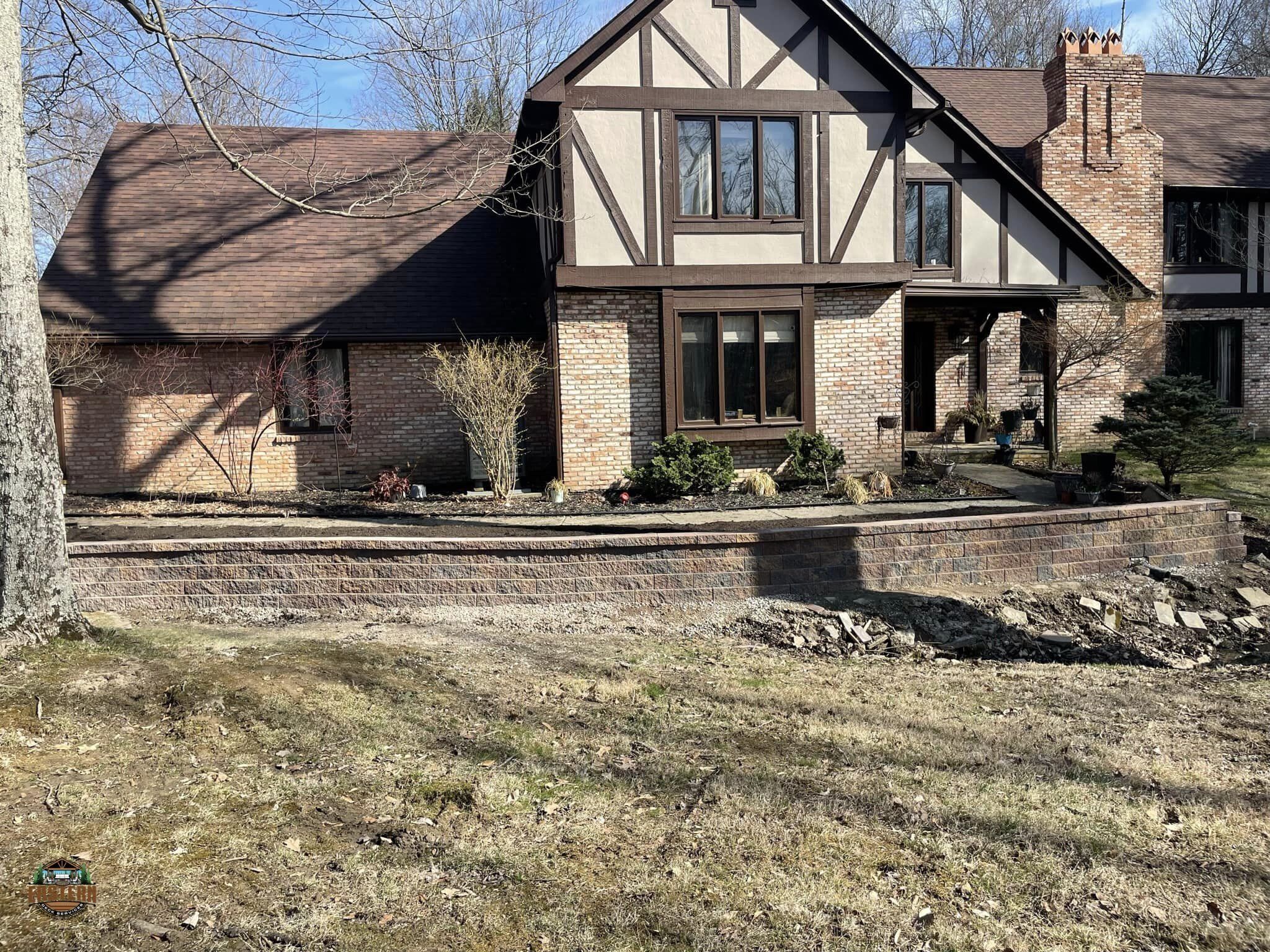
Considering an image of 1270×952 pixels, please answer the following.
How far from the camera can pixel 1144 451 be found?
13.1m

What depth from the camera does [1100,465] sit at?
13.0 m

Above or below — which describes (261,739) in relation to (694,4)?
below

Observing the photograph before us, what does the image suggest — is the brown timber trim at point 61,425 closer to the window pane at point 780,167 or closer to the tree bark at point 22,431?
the tree bark at point 22,431

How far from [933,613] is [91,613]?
7663 millimetres

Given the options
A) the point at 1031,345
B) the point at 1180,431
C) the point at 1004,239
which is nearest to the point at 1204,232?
the point at 1031,345

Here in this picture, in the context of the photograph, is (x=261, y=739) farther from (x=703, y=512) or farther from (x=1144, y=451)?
(x=1144, y=451)

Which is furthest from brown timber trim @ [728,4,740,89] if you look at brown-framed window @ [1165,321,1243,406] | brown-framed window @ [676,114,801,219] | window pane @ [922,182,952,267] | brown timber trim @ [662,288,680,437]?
brown-framed window @ [1165,321,1243,406]

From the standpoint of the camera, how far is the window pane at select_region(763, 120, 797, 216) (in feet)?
44.5

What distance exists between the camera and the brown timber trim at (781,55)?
1341 cm

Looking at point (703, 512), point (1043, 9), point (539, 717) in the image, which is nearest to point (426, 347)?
point (703, 512)

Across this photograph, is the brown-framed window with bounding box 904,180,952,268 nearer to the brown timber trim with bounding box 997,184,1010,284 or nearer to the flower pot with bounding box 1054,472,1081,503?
the brown timber trim with bounding box 997,184,1010,284

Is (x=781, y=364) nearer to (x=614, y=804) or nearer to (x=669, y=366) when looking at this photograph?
(x=669, y=366)

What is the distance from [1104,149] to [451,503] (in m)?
14.5

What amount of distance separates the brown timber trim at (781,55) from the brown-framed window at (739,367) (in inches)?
127
